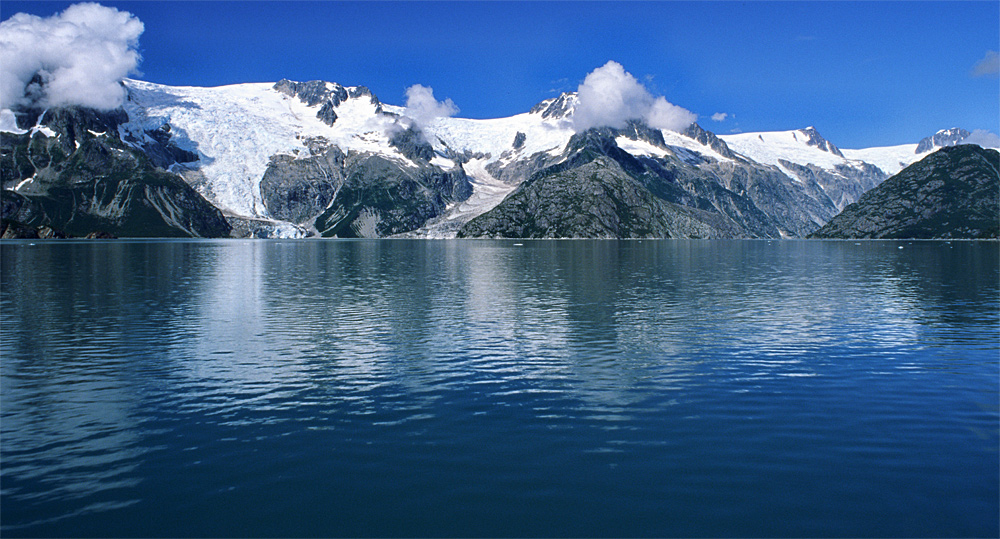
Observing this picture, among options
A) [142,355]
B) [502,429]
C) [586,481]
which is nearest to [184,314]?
[142,355]

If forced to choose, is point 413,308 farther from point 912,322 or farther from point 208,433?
point 912,322

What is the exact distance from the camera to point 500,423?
1265 inches

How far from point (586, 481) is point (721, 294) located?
7335cm

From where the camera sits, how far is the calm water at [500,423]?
22.3 m

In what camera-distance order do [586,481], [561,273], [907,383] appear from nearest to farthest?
[586,481] → [907,383] → [561,273]

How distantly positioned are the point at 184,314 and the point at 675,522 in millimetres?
65469

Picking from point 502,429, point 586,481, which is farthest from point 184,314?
point 586,481

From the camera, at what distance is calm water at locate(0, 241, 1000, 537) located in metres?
22.3

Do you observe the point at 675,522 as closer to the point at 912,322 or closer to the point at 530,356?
the point at 530,356

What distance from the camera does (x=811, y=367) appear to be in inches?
1762

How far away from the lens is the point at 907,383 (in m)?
40.1

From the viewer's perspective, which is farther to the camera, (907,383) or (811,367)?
(811,367)

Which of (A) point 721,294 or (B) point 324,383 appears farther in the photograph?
(A) point 721,294

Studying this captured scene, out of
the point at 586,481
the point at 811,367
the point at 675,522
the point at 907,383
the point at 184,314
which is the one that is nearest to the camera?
the point at 675,522
